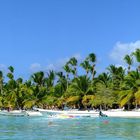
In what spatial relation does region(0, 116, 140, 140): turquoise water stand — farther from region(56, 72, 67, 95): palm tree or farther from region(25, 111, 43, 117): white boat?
region(56, 72, 67, 95): palm tree

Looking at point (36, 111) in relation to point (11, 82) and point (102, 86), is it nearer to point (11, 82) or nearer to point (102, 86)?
point (102, 86)

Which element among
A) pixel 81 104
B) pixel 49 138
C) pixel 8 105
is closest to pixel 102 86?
pixel 81 104

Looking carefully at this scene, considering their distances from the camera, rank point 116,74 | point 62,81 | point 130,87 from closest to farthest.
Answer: point 130,87, point 116,74, point 62,81

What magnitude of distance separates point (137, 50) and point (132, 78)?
6.62m

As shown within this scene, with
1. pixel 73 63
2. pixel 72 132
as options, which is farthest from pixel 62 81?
pixel 72 132

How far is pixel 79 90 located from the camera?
11819 cm

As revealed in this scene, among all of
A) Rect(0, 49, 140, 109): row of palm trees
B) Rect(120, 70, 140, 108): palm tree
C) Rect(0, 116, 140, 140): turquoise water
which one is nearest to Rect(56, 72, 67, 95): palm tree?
Rect(0, 49, 140, 109): row of palm trees

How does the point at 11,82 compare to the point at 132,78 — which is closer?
the point at 132,78

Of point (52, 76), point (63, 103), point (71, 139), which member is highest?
point (52, 76)

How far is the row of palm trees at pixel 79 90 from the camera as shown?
337 ft

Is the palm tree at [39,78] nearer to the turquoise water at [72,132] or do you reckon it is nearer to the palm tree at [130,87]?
the palm tree at [130,87]

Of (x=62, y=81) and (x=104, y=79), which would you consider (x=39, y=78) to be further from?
(x=104, y=79)

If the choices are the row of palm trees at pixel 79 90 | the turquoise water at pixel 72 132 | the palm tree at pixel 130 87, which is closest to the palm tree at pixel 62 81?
the row of palm trees at pixel 79 90

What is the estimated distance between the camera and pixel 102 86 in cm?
11156
